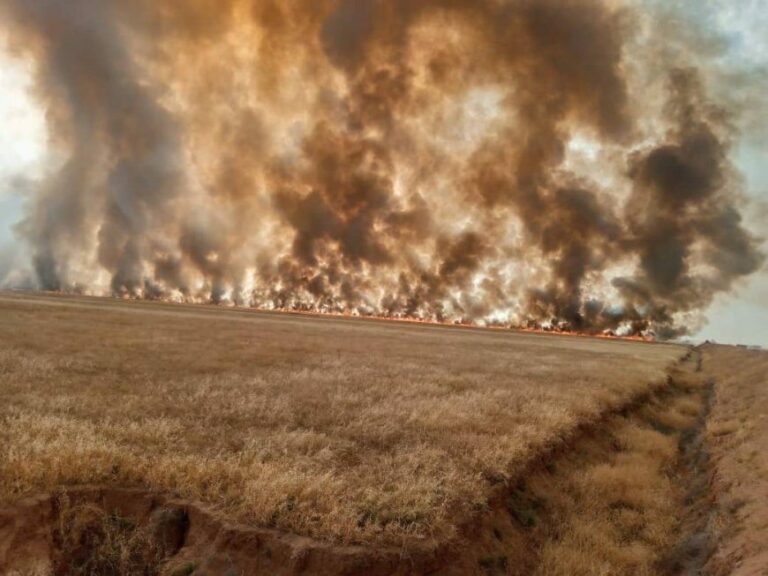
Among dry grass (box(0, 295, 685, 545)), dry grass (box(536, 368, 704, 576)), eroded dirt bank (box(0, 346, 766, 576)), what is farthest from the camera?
dry grass (box(536, 368, 704, 576))

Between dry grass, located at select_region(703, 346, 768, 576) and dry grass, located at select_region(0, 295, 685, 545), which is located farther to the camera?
dry grass, located at select_region(703, 346, 768, 576)

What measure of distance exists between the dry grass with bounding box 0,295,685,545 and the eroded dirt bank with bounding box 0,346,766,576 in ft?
1.33

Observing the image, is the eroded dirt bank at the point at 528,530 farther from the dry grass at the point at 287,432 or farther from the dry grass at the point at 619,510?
the dry grass at the point at 287,432

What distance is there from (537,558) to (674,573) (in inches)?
110

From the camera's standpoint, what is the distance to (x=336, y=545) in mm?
8195

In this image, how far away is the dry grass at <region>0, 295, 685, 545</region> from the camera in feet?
29.9

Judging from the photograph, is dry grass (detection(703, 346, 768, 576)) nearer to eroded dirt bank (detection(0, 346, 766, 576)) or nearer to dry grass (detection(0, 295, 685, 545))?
eroded dirt bank (detection(0, 346, 766, 576))

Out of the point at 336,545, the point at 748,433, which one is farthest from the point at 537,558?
the point at 748,433

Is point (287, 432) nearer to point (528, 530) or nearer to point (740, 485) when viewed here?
point (528, 530)

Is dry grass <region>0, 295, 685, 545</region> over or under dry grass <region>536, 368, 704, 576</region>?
over

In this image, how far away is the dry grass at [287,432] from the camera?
9125mm

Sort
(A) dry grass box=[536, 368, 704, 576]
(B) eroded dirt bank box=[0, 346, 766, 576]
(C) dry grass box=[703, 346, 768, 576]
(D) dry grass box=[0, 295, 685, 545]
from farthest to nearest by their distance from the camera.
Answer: (A) dry grass box=[536, 368, 704, 576], (C) dry grass box=[703, 346, 768, 576], (D) dry grass box=[0, 295, 685, 545], (B) eroded dirt bank box=[0, 346, 766, 576]

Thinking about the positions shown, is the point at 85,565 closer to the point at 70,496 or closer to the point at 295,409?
the point at 70,496

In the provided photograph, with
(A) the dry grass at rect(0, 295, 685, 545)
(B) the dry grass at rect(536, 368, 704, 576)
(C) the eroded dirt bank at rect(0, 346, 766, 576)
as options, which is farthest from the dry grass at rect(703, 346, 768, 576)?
(A) the dry grass at rect(0, 295, 685, 545)
